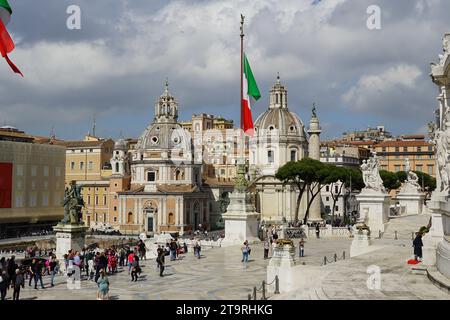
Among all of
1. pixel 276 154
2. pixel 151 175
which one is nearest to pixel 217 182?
pixel 276 154

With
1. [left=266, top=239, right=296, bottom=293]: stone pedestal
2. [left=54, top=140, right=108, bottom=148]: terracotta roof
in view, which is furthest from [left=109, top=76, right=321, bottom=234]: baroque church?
[left=266, top=239, right=296, bottom=293]: stone pedestal

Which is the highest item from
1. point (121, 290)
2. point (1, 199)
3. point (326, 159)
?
point (326, 159)

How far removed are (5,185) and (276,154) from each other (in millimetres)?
38014

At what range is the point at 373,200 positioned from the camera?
113ft

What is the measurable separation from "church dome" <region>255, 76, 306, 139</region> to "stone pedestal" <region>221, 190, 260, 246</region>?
50.8m

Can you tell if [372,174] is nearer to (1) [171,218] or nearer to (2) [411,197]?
(2) [411,197]

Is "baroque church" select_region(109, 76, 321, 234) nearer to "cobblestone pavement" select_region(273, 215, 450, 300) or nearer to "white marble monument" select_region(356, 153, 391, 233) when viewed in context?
"white marble monument" select_region(356, 153, 391, 233)

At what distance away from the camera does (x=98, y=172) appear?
90312mm

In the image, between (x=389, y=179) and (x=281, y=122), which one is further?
(x=281, y=122)

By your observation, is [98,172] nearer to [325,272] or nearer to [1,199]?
[1,199]

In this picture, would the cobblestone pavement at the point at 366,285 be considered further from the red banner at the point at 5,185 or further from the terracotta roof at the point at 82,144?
the terracotta roof at the point at 82,144

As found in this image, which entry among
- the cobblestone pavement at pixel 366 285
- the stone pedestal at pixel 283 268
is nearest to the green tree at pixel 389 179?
the cobblestone pavement at pixel 366 285
